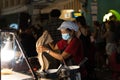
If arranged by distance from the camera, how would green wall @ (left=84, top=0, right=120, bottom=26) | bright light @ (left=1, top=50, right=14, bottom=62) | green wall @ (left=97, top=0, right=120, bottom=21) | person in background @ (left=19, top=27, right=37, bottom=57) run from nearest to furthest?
bright light @ (left=1, top=50, right=14, bottom=62) < person in background @ (left=19, top=27, right=37, bottom=57) < green wall @ (left=97, top=0, right=120, bottom=21) < green wall @ (left=84, top=0, right=120, bottom=26)

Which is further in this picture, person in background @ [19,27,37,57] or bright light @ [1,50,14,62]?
person in background @ [19,27,37,57]

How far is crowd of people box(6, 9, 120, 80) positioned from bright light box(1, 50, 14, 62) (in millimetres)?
365

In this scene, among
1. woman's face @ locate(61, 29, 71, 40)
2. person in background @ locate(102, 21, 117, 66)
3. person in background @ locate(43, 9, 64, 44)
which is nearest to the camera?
woman's face @ locate(61, 29, 71, 40)

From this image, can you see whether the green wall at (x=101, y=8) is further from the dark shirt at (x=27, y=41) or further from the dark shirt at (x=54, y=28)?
the dark shirt at (x=54, y=28)

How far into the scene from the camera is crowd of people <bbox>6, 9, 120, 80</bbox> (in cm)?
482

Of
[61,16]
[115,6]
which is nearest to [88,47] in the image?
[61,16]

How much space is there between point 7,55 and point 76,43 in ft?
4.35

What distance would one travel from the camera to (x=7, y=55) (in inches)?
154

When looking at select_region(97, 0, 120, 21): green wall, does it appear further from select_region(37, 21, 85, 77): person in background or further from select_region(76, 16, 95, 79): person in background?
select_region(37, 21, 85, 77): person in background

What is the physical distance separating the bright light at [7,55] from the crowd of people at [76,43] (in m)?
0.37

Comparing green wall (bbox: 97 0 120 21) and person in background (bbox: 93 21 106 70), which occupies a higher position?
green wall (bbox: 97 0 120 21)

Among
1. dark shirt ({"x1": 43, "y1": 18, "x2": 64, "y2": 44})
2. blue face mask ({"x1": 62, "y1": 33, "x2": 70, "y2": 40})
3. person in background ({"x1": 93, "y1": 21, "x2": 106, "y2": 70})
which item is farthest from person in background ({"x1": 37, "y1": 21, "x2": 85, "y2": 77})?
person in background ({"x1": 93, "y1": 21, "x2": 106, "y2": 70})

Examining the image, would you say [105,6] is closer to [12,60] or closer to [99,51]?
[99,51]

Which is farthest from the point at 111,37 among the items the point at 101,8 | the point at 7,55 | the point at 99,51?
the point at 7,55
